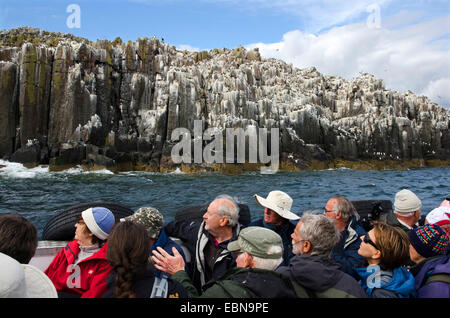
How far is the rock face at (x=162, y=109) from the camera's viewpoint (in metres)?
38.2

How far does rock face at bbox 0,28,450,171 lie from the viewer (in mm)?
38219

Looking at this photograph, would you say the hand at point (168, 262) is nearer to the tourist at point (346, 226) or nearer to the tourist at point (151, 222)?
the tourist at point (151, 222)

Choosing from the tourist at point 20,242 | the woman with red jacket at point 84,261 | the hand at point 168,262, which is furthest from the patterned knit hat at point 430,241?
the tourist at point 20,242

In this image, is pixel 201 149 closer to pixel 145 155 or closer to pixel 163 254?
pixel 145 155

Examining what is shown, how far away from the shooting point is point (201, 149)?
1599 inches

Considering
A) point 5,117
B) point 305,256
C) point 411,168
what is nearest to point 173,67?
point 5,117

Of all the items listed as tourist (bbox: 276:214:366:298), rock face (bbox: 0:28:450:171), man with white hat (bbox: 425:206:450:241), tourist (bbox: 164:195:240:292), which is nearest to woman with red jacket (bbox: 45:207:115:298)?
tourist (bbox: 164:195:240:292)

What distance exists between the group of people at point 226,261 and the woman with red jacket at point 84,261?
0.03ft

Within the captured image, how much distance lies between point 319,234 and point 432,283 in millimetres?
958

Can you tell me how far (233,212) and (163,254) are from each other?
1029mm

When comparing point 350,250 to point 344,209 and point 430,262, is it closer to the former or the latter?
point 344,209

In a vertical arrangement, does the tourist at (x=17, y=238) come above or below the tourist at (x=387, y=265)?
above
